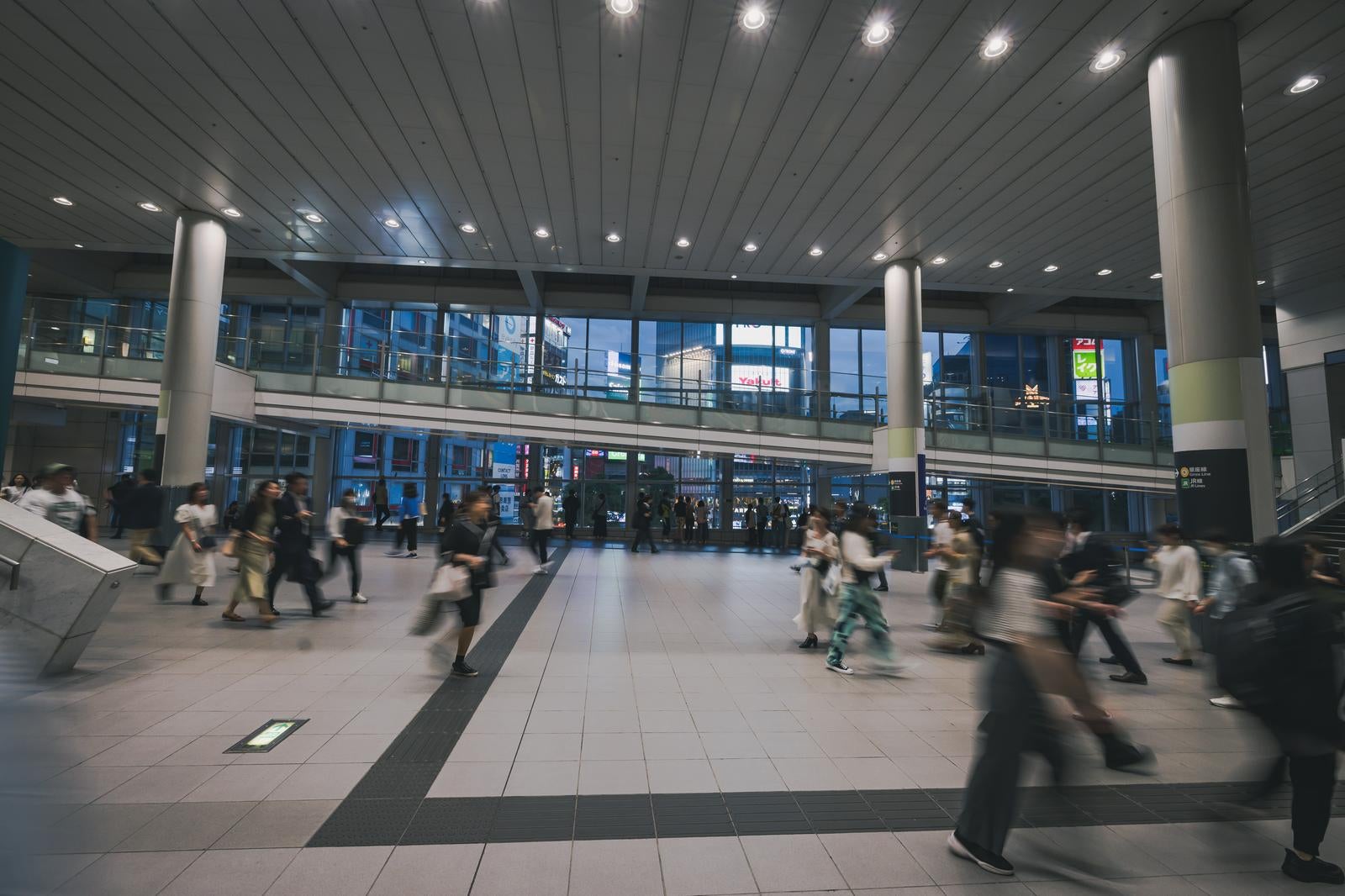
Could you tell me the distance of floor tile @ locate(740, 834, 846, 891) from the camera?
2.79 meters

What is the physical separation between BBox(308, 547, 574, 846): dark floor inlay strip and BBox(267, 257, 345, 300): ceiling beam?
20.4 metres

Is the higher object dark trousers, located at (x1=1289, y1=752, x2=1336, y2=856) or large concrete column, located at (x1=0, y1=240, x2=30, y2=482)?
large concrete column, located at (x1=0, y1=240, x2=30, y2=482)

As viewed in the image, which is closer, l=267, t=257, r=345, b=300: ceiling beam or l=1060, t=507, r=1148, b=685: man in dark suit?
l=1060, t=507, r=1148, b=685: man in dark suit

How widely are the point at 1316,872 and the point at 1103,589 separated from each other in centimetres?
242

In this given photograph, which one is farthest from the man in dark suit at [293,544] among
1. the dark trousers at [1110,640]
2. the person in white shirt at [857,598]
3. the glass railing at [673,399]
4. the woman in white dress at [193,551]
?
the glass railing at [673,399]

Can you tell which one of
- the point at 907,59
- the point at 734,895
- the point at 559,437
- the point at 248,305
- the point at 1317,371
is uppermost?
the point at 248,305

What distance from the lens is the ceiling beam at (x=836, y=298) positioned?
21.6 metres

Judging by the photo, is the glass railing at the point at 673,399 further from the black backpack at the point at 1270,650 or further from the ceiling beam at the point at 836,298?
the black backpack at the point at 1270,650

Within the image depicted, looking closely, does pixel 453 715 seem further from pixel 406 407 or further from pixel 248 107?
pixel 406 407

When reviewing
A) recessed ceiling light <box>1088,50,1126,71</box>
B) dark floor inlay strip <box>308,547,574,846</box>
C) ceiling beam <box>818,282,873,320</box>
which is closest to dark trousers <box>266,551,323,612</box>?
dark floor inlay strip <box>308,547,574,846</box>

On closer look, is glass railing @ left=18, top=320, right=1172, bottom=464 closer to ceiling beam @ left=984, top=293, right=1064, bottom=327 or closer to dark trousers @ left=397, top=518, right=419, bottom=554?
dark trousers @ left=397, top=518, right=419, bottom=554

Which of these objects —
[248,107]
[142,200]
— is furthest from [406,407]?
[248,107]

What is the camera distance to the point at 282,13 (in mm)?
7891

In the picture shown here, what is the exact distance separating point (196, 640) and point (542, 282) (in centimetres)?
1842
